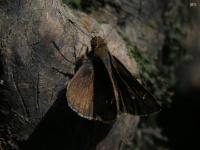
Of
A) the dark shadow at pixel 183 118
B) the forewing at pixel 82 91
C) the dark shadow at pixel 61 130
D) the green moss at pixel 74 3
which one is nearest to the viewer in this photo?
the forewing at pixel 82 91

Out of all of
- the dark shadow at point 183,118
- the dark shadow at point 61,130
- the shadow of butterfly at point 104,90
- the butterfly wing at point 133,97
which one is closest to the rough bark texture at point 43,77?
the dark shadow at point 61,130

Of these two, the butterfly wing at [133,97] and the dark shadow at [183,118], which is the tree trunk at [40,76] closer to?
the butterfly wing at [133,97]

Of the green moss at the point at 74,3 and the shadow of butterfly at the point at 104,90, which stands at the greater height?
the green moss at the point at 74,3

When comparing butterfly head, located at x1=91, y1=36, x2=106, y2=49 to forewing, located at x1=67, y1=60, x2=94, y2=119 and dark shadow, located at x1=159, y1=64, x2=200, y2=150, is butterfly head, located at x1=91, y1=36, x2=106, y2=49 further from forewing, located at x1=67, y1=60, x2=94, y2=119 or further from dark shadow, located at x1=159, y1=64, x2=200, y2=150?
dark shadow, located at x1=159, y1=64, x2=200, y2=150

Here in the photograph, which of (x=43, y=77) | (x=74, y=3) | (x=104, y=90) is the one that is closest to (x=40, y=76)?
(x=43, y=77)

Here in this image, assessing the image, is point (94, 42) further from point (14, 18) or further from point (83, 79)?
point (14, 18)

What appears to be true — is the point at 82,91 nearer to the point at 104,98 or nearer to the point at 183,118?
the point at 104,98

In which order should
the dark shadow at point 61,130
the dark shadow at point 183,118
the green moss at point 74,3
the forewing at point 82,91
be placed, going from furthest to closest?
1. the dark shadow at point 183,118
2. the green moss at point 74,3
3. the dark shadow at point 61,130
4. the forewing at point 82,91
